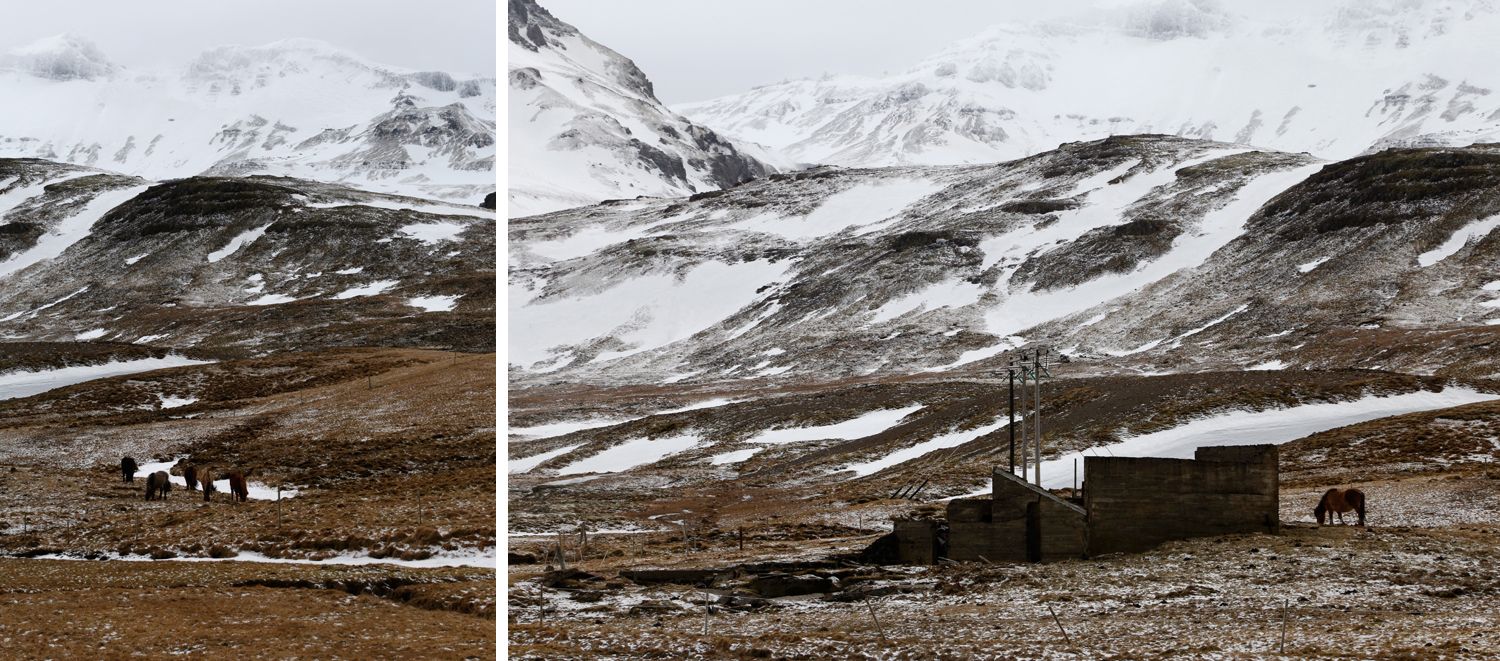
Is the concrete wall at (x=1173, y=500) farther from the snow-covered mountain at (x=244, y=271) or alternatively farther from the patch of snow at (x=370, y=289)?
the patch of snow at (x=370, y=289)

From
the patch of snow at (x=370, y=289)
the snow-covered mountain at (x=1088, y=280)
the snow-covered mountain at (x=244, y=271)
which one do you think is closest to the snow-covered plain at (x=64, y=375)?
Result: the snow-covered mountain at (x=244, y=271)

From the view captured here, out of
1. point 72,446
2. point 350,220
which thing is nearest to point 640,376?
point 350,220

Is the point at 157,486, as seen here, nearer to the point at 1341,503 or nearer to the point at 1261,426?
the point at 1341,503

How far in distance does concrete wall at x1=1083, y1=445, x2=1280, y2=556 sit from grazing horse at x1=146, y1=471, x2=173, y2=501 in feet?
109

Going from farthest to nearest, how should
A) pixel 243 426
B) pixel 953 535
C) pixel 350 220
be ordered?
pixel 350 220 → pixel 243 426 → pixel 953 535

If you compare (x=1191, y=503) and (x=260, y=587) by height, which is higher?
(x=1191, y=503)

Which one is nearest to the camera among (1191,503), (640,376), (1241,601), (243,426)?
(1241,601)

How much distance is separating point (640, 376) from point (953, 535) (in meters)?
103

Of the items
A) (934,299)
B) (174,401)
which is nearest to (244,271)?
(934,299)

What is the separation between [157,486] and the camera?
146ft

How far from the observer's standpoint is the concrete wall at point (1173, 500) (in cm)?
3092

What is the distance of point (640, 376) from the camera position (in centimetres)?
13525

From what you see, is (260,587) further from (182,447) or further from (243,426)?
(243,426)

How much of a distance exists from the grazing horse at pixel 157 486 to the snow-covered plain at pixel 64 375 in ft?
131
